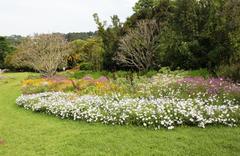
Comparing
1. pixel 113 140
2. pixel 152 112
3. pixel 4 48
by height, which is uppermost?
pixel 4 48

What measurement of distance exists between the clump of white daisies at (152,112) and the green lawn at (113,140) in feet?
1.03

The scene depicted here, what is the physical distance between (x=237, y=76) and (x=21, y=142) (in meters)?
8.19

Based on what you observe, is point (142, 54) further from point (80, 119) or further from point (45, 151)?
point (45, 151)

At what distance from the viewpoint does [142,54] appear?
23.0 m

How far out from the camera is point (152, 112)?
8.40 m

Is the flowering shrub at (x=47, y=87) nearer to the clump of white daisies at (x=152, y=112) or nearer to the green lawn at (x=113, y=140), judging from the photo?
the clump of white daisies at (x=152, y=112)

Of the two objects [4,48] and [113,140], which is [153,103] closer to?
[113,140]

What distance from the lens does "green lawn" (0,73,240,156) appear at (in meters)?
6.45

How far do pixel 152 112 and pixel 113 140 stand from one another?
1614 millimetres

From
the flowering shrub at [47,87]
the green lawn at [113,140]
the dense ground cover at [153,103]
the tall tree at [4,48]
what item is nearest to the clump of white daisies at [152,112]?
the dense ground cover at [153,103]

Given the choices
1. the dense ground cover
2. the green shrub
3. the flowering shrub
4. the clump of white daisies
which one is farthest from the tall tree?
the green shrub

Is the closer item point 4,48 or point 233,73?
point 233,73

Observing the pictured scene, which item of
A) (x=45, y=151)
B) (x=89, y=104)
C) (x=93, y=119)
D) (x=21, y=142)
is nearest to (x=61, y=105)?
(x=89, y=104)

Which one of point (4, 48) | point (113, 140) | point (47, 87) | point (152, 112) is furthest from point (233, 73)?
point (4, 48)
